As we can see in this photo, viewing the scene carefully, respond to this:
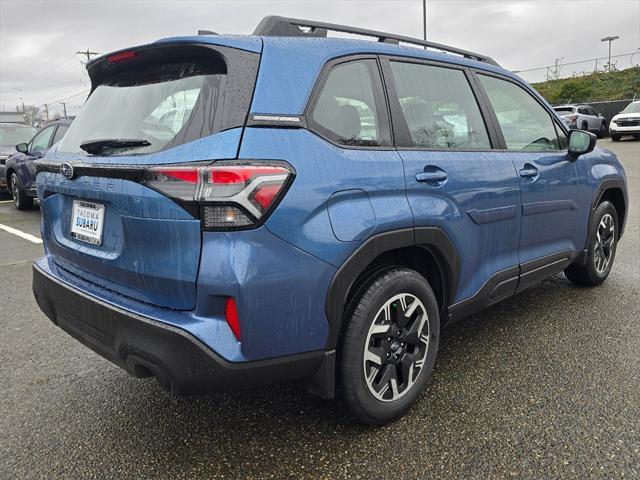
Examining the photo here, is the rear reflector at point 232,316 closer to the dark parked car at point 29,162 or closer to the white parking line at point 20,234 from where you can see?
the white parking line at point 20,234

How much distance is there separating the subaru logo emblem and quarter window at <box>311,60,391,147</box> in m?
1.09

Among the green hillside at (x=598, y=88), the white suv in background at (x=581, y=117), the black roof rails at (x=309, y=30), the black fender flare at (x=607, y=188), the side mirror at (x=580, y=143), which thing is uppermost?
the green hillside at (x=598, y=88)

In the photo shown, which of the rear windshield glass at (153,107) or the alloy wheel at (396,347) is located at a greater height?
the rear windshield glass at (153,107)

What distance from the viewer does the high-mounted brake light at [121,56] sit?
239cm

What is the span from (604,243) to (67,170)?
13.3 feet

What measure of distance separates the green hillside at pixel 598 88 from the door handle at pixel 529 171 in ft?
104

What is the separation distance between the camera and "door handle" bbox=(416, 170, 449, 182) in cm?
246

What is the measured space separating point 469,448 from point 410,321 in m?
0.60

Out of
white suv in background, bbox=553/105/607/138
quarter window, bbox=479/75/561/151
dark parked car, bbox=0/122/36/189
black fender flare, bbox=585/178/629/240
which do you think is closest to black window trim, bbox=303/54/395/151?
quarter window, bbox=479/75/561/151

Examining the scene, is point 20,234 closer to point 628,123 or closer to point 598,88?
point 628,123

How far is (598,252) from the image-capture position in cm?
437

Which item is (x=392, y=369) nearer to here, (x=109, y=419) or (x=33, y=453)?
(x=109, y=419)

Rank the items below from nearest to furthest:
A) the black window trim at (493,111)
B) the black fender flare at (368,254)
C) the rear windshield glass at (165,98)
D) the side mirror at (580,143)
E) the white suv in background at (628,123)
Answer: the rear windshield glass at (165,98), the black fender flare at (368,254), the black window trim at (493,111), the side mirror at (580,143), the white suv in background at (628,123)

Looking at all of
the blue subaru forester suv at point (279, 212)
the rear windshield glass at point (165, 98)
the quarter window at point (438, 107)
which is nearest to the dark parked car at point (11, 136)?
the blue subaru forester suv at point (279, 212)
